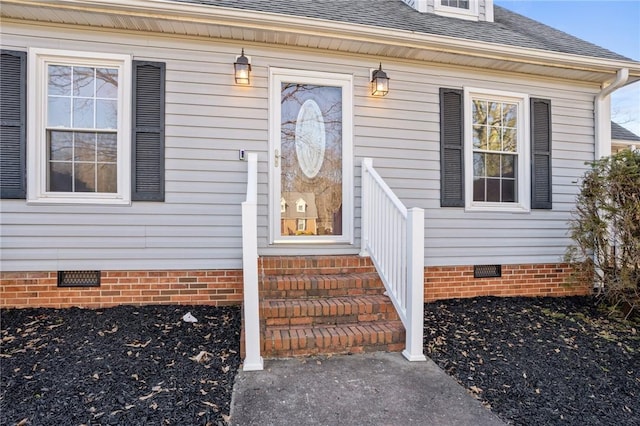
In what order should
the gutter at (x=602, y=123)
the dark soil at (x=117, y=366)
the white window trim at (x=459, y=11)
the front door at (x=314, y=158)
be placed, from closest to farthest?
the dark soil at (x=117, y=366) → the front door at (x=314, y=158) → the gutter at (x=602, y=123) → the white window trim at (x=459, y=11)

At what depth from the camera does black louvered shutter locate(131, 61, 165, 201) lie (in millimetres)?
3637

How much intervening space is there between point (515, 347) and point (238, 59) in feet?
12.4

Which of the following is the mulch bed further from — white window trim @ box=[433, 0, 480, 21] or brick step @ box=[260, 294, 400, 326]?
white window trim @ box=[433, 0, 480, 21]

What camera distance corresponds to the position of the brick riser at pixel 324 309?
278cm

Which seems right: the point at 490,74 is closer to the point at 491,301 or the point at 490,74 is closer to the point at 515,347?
the point at 491,301

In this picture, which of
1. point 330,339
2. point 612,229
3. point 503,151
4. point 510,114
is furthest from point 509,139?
point 330,339

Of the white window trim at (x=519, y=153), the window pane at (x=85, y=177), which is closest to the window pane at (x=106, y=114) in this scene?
the window pane at (x=85, y=177)

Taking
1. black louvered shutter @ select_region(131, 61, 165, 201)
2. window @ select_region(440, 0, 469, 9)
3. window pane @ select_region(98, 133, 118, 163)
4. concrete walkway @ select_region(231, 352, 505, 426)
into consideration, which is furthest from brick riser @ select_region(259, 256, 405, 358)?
window @ select_region(440, 0, 469, 9)

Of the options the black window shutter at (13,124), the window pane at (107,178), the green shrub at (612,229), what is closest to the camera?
the black window shutter at (13,124)

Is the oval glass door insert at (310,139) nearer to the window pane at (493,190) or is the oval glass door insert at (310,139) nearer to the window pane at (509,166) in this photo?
the window pane at (493,190)

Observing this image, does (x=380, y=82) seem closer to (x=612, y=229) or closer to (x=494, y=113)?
(x=494, y=113)

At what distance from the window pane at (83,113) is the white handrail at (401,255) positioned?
9.79 feet

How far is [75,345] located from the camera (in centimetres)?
276

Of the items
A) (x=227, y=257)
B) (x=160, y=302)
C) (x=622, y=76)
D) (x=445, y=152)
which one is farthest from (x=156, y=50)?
(x=622, y=76)
